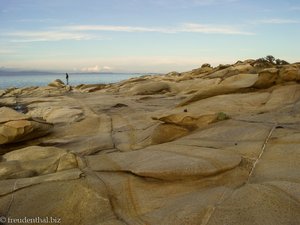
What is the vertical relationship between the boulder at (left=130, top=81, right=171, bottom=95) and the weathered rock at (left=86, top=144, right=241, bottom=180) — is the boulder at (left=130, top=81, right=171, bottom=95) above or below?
below

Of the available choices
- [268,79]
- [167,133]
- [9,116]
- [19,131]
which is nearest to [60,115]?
[9,116]

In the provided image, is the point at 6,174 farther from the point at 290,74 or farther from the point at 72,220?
the point at 290,74

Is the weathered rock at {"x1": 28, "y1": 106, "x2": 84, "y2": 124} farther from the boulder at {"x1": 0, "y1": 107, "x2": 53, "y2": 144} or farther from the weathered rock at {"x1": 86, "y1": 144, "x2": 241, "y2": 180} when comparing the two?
the weathered rock at {"x1": 86, "y1": 144, "x2": 241, "y2": 180}

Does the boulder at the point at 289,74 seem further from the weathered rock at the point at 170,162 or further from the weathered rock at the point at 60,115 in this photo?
the weathered rock at the point at 60,115

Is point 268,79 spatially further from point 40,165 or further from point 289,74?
point 40,165

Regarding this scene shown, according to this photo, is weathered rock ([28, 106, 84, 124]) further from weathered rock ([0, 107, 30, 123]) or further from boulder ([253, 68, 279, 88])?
boulder ([253, 68, 279, 88])

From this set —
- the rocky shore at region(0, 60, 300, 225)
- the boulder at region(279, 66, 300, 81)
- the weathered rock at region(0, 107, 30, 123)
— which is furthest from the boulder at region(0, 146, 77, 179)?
the boulder at region(279, 66, 300, 81)

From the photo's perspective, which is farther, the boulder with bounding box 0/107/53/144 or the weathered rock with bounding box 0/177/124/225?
the boulder with bounding box 0/107/53/144

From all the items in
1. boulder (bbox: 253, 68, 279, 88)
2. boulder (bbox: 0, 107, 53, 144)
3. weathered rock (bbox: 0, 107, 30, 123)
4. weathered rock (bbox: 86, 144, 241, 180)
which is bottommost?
boulder (bbox: 0, 107, 53, 144)

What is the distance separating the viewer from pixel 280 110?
32.1 ft

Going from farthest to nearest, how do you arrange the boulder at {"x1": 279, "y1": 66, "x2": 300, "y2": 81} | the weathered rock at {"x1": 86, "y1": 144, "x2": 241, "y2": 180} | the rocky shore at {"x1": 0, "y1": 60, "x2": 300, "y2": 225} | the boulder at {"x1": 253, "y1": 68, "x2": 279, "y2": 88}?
the boulder at {"x1": 253, "y1": 68, "x2": 279, "y2": 88} → the boulder at {"x1": 279, "y1": 66, "x2": 300, "y2": 81} → the weathered rock at {"x1": 86, "y1": 144, "x2": 241, "y2": 180} → the rocky shore at {"x1": 0, "y1": 60, "x2": 300, "y2": 225}

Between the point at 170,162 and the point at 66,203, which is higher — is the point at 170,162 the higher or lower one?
the higher one

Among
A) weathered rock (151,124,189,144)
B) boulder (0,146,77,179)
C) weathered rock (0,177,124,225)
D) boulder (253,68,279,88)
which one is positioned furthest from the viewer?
boulder (253,68,279,88)

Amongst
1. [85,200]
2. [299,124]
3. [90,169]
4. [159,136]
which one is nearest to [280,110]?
[299,124]
